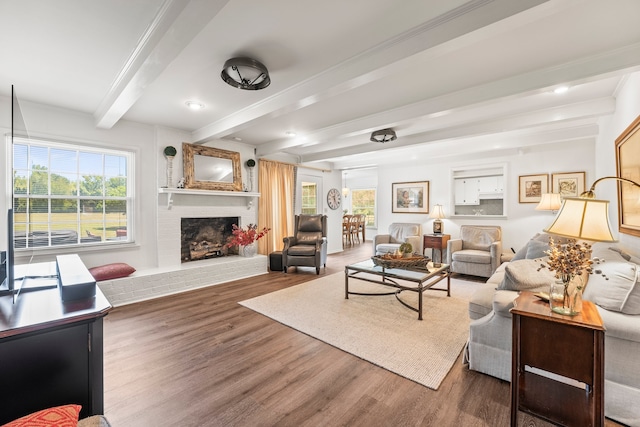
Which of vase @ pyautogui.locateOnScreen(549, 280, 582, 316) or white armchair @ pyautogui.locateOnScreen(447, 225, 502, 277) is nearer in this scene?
vase @ pyautogui.locateOnScreen(549, 280, 582, 316)

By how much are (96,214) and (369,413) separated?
4164mm

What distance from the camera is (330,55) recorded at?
7.20 feet

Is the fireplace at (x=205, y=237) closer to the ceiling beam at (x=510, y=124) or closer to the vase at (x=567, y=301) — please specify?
the ceiling beam at (x=510, y=124)

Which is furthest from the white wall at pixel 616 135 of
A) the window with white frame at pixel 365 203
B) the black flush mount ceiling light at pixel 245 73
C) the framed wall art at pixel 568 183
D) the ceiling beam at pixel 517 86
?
the window with white frame at pixel 365 203

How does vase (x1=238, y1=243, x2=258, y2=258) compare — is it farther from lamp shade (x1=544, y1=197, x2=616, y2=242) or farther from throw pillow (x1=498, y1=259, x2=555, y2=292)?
lamp shade (x1=544, y1=197, x2=616, y2=242)

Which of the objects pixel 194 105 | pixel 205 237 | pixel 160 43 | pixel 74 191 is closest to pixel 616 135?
pixel 160 43

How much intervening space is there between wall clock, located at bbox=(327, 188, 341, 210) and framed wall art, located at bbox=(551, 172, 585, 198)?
446cm

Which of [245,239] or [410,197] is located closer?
[245,239]

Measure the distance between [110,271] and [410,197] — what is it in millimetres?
5818

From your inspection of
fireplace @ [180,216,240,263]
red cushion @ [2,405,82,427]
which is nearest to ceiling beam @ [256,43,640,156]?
fireplace @ [180,216,240,263]

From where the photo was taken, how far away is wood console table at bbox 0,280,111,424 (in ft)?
3.57

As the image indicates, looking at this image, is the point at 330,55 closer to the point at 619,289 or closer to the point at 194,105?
the point at 194,105

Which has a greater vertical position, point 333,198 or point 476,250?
point 333,198

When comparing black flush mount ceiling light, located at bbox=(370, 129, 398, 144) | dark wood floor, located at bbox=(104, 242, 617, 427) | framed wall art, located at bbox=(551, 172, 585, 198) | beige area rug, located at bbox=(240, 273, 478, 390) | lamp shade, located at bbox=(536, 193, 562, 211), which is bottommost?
dark wood floor, located at bbox=(104, 242, 617, 427)
